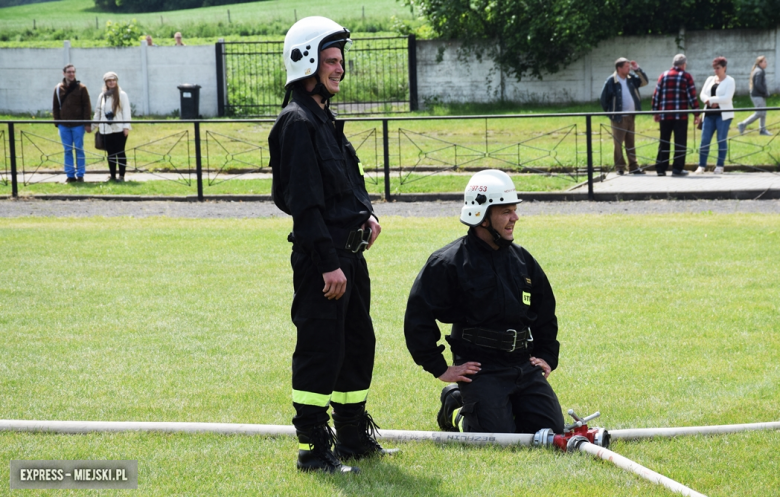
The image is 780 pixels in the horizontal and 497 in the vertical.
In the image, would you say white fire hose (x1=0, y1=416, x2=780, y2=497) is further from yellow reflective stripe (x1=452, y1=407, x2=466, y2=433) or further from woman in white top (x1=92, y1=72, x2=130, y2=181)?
woman in white top (x1=92, y1=72, x2=130, y2=181)

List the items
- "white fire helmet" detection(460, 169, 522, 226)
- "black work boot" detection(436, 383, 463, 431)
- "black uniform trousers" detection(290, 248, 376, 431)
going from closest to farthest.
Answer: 1. "black uniform trousers" detection(290, 248, 376, 431)
2. "white fire helmet" detection(460, 169, 522, 226)
3. "black work boot" detection(436, 383, 463, 431)

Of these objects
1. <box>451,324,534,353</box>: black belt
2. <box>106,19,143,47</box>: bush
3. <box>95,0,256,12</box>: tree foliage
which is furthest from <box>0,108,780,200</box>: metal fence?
<box>95,0,256,12</box>: tree foliage

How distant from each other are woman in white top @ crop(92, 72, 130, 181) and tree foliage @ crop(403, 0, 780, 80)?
1409 cm

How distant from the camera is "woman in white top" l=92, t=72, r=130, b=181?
1705 centimetres

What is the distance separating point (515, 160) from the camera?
1770cm

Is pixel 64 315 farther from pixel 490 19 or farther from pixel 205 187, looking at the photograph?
pixel 490 19

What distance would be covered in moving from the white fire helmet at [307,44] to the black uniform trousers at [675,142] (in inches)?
494

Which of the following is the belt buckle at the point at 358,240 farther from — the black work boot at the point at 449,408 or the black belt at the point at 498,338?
the black work boot at the point at 449,408

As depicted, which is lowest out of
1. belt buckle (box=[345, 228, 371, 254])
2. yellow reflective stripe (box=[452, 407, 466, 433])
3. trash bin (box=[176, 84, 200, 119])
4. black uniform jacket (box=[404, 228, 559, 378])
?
Result: yellow reflective stripe (box=[452, 407, 466, 433])

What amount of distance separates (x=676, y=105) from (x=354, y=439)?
13198 mm

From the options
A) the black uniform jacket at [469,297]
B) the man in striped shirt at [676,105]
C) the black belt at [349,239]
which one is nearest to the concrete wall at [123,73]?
the man in striped shirt at [676,105]

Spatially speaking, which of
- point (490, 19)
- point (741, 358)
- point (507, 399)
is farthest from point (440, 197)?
point (490, 19)

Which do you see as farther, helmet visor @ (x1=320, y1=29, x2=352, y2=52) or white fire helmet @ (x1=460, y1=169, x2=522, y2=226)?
white fire helmet @ (x1=460, y1=169, x2=522, y2=226)

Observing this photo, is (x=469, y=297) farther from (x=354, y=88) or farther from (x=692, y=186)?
(x=354, y=88)
